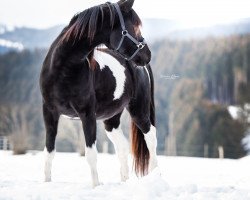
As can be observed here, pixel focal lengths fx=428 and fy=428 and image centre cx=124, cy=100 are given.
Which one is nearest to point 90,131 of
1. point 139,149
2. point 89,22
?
point 89,22

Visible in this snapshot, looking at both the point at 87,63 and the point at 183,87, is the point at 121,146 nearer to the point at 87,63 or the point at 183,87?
the point at 87,63

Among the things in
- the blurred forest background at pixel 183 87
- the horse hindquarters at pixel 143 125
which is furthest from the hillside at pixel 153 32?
the horse hindquarters at pixel 143 125

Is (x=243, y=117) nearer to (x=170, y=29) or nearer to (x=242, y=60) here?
(x=242, y=60)

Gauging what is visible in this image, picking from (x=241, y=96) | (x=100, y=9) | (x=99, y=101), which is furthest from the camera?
(x=241, y=96)

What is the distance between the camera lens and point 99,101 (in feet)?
8.68

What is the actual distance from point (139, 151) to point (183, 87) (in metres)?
9.89

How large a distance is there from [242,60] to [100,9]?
10665 millimetres

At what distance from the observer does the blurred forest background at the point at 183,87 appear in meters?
11.3

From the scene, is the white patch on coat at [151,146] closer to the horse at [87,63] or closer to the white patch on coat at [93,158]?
the horse at [87,63]

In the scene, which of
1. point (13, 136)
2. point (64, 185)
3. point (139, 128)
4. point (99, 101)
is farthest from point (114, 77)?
point (13, 136)

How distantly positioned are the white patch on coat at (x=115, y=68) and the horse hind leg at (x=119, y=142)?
0.30 meters

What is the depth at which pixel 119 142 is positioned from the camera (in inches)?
120

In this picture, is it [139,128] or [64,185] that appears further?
[139,128]

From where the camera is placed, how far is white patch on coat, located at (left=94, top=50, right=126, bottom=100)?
2762 mm
